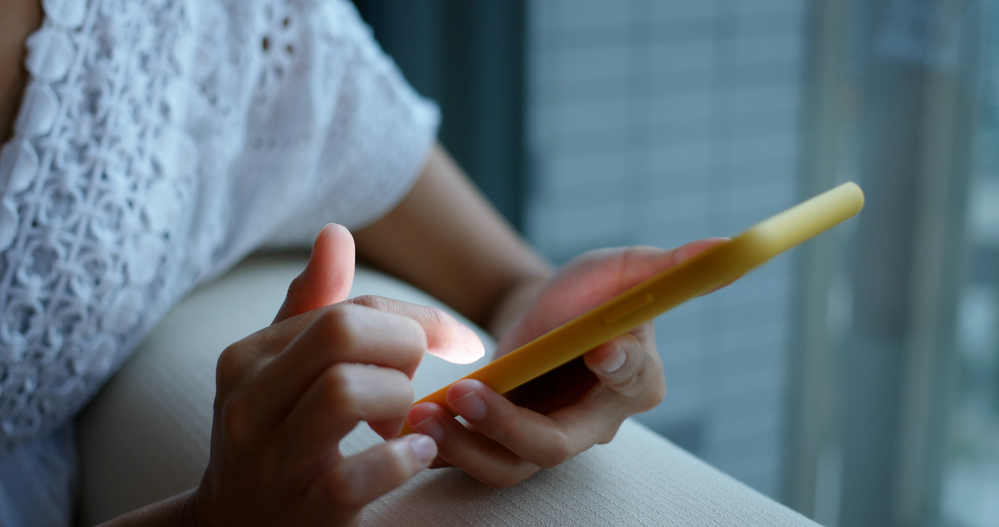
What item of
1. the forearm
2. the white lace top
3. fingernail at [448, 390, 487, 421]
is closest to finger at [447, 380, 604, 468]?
fingernail at [448, 390, 487, 421]

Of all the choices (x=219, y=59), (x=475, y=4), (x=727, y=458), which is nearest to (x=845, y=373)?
(x=727, y=458)

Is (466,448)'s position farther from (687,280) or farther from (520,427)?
(687,280)

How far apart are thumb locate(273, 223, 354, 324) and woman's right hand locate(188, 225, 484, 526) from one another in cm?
3

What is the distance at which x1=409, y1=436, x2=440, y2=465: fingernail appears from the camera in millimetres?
273

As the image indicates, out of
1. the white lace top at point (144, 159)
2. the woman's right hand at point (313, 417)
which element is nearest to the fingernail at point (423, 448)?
the woman's right hand at point (313, 417)

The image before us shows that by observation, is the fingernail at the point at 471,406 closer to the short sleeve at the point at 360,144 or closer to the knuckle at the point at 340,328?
the knuckle at the point at 340,328

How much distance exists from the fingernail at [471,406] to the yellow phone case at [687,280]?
0.02 m

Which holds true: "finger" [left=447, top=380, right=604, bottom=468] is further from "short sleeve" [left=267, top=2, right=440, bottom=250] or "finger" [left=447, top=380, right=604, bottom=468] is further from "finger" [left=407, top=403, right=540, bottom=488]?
"short sleeve" [left=267, top=2, right=440, bottom=250]

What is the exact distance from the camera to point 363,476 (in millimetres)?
259

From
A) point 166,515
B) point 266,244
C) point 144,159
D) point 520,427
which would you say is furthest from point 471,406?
point 266,244

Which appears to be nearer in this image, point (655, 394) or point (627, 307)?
point (627, 307)

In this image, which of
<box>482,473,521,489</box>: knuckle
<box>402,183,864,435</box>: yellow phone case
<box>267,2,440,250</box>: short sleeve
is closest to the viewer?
<box>402,183,864,435</box>: yellow phone case

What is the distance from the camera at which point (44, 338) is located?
443 millimetres

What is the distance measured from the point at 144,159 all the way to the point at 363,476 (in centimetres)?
33
